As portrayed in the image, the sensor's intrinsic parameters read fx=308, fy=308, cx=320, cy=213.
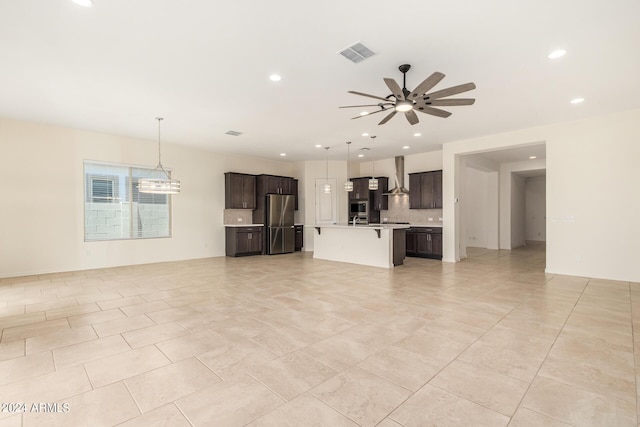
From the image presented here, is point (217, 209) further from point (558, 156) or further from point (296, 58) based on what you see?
point (558, 156)

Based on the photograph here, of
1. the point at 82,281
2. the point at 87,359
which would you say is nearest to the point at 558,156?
the point at 87,359

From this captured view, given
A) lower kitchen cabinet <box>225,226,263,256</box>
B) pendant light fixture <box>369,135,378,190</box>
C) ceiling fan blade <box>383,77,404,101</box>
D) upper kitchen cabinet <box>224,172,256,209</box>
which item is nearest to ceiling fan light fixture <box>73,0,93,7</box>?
ceiling fan blade <box>383,77,404,101</box>

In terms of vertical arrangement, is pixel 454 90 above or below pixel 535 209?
above

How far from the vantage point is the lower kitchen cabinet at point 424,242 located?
853cm

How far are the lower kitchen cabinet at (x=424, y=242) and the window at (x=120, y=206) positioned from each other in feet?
22.2

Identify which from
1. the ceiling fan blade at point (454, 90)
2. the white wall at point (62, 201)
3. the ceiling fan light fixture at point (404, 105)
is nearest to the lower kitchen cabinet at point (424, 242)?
the ceiling fan light fixture at point (404, 105)

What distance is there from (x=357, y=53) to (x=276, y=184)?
6.72m

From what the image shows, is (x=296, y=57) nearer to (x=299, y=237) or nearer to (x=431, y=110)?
(x=431, y=110)

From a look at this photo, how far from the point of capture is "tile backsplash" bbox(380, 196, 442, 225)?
9.34 meters

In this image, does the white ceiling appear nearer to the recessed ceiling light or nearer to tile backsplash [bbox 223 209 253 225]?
the recessed ceiling light

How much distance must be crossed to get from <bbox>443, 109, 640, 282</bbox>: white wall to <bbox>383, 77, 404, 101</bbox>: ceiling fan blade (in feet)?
14.9

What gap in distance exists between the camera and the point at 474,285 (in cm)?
529

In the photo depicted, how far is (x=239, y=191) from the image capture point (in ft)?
30.3

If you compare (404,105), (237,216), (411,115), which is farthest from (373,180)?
(404,105)
